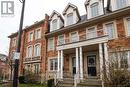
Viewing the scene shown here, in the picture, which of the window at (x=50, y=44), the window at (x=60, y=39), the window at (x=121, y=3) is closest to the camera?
the window at (x=121, y=3)

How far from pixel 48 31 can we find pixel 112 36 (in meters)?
10.8

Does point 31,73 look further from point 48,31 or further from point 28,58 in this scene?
point 48,31

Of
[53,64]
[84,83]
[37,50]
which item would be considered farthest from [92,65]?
[37,50]

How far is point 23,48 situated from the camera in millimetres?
28391

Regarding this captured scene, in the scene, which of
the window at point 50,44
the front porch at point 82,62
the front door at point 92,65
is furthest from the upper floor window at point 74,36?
the window at point 50,44

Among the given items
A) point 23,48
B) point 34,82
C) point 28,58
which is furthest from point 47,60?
point 23,48

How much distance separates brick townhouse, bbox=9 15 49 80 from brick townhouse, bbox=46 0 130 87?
106cm

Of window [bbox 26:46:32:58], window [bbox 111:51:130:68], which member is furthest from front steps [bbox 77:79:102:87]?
window [bbox 26:46:32:58]

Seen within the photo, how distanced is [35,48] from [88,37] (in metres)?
10.7

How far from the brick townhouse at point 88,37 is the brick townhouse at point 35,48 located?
106cm

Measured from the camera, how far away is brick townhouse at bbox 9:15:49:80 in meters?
23.8

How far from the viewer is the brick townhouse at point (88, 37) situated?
1535 centimetres

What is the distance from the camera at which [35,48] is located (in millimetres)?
25641

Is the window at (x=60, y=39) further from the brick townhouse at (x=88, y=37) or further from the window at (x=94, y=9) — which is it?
the window at (x=94, y=9)
